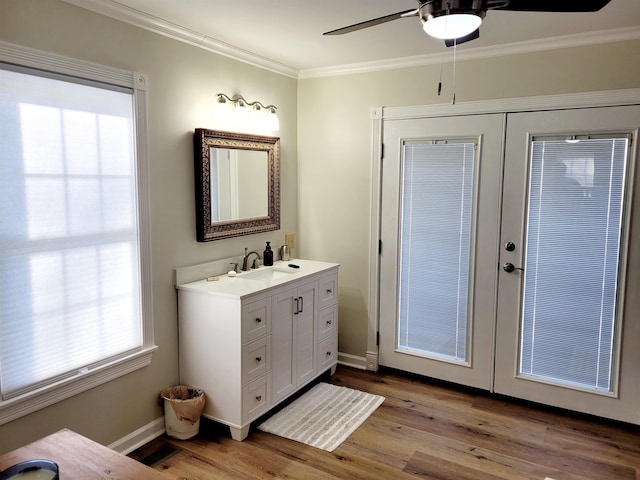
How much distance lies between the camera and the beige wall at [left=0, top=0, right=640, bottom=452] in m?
2.43

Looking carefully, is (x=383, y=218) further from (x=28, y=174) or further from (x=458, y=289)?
(x=28, y=174)

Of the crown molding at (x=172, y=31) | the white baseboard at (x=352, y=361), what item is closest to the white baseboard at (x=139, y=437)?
the white baseboard at (x=352, y=361)

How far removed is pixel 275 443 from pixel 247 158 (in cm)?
188

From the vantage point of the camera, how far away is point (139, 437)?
2826 millimetres

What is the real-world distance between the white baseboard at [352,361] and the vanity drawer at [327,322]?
14.9 inches

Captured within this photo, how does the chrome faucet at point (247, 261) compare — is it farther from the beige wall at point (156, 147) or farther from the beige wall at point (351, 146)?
the beige wall at point (351, 146)

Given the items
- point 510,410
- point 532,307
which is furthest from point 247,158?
point 510,410

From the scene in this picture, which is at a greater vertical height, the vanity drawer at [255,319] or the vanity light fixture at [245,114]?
the vanity light fixture at [245,114]

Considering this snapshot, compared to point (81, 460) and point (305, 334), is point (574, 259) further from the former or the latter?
point (81, 460)

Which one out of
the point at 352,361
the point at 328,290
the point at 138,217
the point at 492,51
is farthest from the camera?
the point at 352,361

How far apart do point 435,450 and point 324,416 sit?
28.8 inches

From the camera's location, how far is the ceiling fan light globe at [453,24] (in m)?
1.70

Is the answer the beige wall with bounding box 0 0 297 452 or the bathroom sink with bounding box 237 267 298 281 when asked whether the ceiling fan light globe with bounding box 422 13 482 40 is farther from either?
the bathroom sink with bounding box 237 267 298 281

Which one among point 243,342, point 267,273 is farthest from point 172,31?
point 243,342
